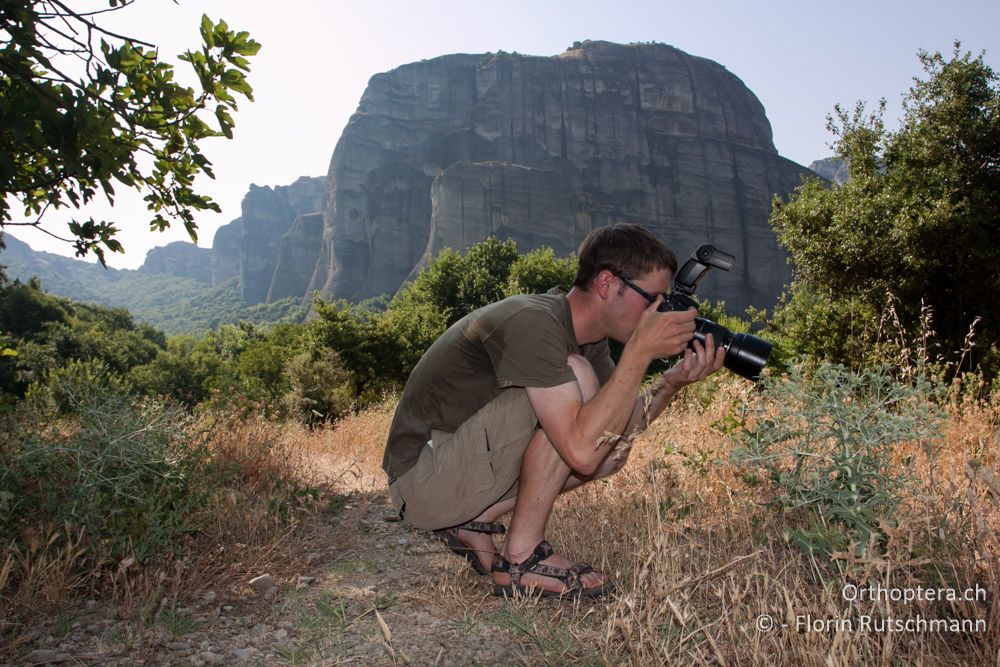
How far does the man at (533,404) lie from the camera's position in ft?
7.56

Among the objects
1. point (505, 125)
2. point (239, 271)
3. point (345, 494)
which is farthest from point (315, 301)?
point (239, 271)

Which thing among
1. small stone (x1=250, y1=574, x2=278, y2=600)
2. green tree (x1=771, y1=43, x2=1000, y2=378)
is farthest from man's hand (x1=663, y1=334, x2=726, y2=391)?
green tree (x1=771, y1=43, x2=1000, y2=378)

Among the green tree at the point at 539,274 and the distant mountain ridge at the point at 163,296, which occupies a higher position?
the distant mountain ridge at the point at 163,296

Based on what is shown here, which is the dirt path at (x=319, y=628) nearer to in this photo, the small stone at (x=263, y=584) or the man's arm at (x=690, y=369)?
the small stone at (x=263, y=584)

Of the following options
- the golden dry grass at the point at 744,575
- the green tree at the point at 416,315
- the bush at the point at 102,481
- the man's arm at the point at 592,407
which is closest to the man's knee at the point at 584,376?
the man's arm at the point at 592,407

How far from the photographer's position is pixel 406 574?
279 cm

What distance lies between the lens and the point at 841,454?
2211 mm

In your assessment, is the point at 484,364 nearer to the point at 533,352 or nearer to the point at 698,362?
the point at 533,352

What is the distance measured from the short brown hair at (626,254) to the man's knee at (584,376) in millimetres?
347

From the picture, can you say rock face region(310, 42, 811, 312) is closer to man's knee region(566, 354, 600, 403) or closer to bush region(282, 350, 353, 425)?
bush region(282, 350, 353, 425)

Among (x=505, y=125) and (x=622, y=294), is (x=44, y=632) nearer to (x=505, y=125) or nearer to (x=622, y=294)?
(x=622, y=294)

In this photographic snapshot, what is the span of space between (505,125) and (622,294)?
4684 inches

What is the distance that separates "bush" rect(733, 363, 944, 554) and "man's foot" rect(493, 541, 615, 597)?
0.72m

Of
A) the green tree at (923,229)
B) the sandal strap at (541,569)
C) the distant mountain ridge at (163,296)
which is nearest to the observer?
the sandal strap at (541,569)
